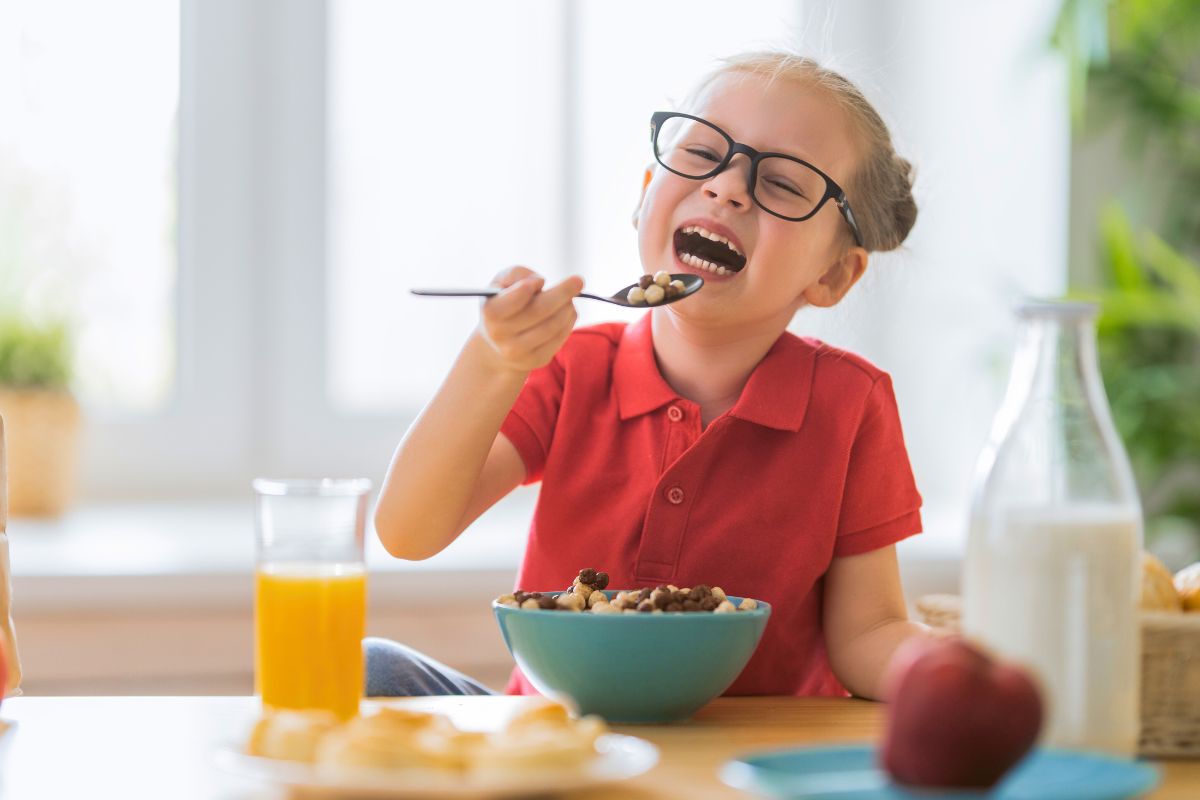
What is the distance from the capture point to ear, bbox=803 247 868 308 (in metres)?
1.45

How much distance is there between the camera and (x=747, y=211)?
1323 millimetres

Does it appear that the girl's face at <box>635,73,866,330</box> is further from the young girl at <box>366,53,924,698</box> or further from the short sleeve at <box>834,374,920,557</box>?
the short sleeve at <box>834,374,920,557</box>

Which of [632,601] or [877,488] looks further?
[877,488]

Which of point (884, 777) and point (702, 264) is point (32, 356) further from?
point (884, 777)

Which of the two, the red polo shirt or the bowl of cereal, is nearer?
the bowl of cereal

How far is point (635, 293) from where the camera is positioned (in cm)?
123

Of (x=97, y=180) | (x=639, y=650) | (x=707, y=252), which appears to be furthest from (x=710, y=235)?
(x=97, y=180)

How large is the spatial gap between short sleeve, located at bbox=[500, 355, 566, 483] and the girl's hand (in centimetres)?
24

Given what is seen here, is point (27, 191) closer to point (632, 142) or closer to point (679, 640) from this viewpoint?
point (632, 142)

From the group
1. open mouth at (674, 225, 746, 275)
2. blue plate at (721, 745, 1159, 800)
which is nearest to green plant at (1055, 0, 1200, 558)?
open mouth at (674, 225, 746, 275)

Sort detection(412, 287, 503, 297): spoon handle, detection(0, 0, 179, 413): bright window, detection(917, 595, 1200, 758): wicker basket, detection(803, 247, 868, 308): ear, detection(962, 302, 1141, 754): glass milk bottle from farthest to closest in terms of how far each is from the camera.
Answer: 1. detection(0, 0, 179, 413): bright window
2. detection(803, 247, 868, 308): ear
3. detection(412, 287, 503, 297): spoon handle
4. detection(917, 595, 1200, 758): wicker basket
5. detection(962, 302, 1141, 754): glass milk bottle

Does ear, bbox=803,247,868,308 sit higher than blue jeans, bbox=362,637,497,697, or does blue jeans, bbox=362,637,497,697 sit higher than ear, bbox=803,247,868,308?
ear, bbox=803,247,868,308

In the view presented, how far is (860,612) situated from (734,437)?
19cm

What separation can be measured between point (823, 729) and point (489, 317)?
1.23 feet
